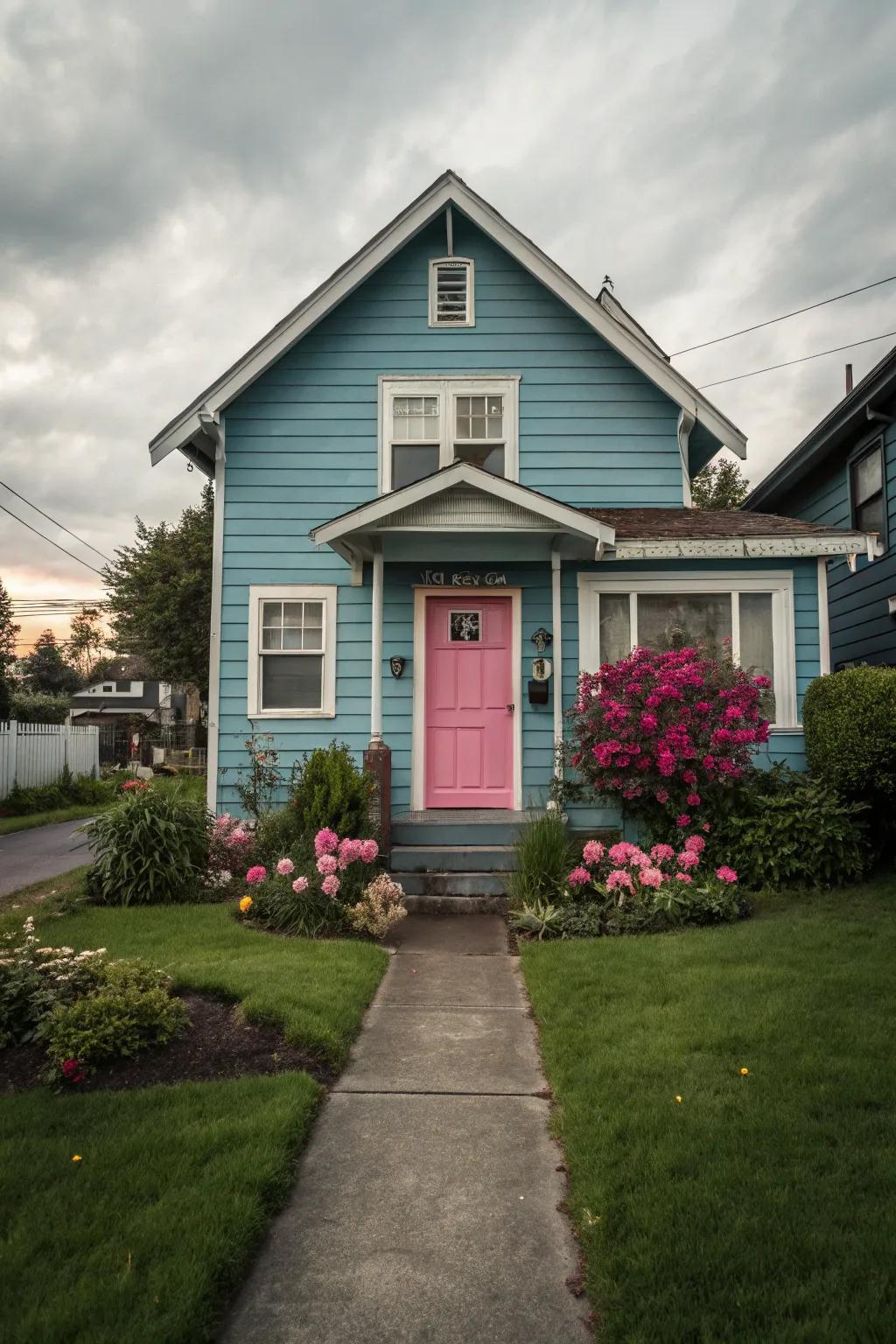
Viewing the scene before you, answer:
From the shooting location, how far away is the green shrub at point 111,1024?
157 inches

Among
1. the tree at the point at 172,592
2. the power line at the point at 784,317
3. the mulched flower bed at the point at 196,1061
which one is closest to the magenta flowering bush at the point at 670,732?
the mulched flower bed at the point at 196,1061

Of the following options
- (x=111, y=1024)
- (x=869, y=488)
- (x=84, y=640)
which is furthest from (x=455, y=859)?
(x=84, y=640)

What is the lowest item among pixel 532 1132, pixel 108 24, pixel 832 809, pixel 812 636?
pixel 532 1132

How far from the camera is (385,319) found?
1041 cm

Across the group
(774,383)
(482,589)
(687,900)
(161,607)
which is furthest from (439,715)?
(161,607)

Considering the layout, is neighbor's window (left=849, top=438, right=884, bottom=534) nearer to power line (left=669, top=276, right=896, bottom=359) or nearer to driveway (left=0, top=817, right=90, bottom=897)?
power line (left=669, top=276, right=896, bottom=359)

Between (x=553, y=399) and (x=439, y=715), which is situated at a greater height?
(x=553, y=399)

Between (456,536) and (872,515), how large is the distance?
623cm

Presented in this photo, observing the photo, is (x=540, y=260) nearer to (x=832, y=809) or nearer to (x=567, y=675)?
(x=567, y=675)

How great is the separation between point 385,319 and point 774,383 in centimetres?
1330

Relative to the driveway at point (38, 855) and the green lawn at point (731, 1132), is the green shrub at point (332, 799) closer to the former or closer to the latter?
the driveway at point (38, 855)

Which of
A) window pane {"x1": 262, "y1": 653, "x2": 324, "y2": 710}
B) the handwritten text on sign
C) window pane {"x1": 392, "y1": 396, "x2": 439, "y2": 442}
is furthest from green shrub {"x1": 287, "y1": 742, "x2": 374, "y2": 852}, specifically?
window pane {"x1": 392, "y1": 396, "x2": 439, "y2": 442}

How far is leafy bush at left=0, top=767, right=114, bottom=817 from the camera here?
54.9ft

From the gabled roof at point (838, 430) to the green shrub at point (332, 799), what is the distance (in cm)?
763
